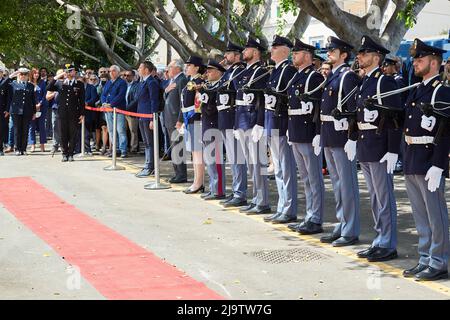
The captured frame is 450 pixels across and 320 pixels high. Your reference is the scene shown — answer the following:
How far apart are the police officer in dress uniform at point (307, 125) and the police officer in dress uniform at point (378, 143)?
1.22 m

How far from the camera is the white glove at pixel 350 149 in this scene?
9.77 meters

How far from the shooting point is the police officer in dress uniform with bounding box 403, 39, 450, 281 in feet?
27.3

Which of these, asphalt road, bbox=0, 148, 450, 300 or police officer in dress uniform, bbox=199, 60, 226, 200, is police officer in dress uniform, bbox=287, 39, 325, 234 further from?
police officer in dress uniform, bbox=199, 60, 226, 200

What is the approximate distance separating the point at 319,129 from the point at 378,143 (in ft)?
4.60

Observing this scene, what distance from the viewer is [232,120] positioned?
13156mm

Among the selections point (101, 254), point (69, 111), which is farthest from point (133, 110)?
point (101, 254)

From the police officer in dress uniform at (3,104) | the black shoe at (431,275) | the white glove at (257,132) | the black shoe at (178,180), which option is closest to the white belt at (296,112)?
the white glove at (257,132)

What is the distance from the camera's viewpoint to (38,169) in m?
18.1

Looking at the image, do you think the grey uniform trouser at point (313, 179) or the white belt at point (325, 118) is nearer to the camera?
the white belt at point (325, 118)

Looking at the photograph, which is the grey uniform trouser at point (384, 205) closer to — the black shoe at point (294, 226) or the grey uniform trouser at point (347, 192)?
the grey uniform trouser at point (347, 192)

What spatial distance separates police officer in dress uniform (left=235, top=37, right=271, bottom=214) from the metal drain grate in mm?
2576

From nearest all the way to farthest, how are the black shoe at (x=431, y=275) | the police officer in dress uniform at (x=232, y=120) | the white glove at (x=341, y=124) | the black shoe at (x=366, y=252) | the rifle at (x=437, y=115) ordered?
the rifle at (x=437, y=115), the black shoe at (x=431, y=275), the black shoe at (x=366, y=252), the white glove at (x=341, y=124), the police officer in dress uniform at (x=232, y=120)

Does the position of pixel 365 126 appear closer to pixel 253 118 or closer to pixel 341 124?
pixel 341 124
